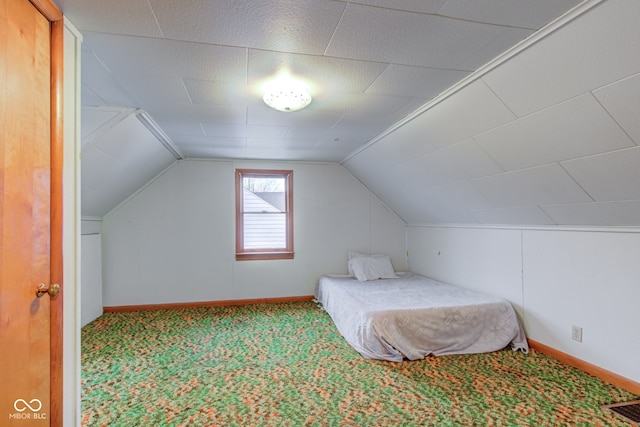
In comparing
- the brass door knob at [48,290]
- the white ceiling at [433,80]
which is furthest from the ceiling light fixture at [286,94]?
the brass door knob at [48,290]

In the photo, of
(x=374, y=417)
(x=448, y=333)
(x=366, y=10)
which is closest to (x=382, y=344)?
(x=448, y=333)

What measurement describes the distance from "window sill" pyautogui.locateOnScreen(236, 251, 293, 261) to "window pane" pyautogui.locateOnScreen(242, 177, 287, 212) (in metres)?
0.66

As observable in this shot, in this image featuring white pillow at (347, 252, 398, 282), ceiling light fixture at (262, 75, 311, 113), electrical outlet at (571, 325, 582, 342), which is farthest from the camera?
white pillow at (347, 252, 398, 282)

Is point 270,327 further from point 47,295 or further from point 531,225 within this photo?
point 531,225

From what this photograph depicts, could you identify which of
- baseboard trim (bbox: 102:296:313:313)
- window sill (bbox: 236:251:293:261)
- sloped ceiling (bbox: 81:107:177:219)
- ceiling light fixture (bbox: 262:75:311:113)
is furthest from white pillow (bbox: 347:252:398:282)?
sloped ceiling (bbox: 81:107:177:219)

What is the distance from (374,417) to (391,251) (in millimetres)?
3325

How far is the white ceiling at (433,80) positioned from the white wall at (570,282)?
19cm

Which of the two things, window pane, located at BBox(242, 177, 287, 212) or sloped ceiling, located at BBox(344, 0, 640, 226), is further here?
window pane, located at BBox(242, 177, 287, 212)

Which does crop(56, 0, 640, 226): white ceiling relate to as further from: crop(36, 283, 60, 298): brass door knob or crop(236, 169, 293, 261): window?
crop(236, 169, 293, 261): window

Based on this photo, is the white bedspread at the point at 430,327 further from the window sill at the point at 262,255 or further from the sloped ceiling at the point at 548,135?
the window sill at the point at 262,255

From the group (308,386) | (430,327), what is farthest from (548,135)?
(308,386)

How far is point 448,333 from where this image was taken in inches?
115

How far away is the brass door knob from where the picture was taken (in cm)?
134
